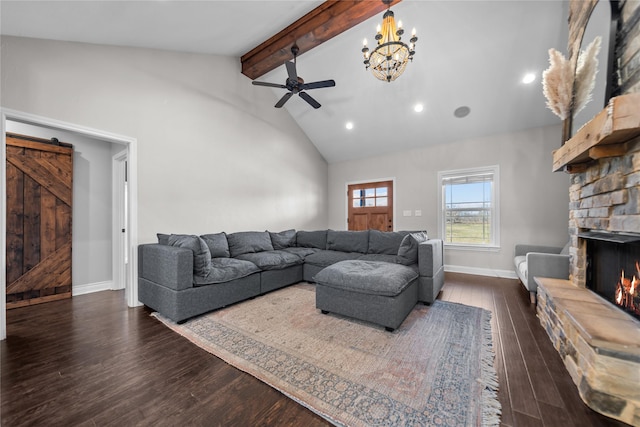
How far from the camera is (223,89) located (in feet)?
13.5

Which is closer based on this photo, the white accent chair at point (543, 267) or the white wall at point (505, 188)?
the white accent chair at point (543, 267)

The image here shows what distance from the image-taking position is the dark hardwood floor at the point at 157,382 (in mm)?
1289

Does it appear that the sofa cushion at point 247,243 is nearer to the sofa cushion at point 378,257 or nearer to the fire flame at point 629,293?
the sofa cushion at point 378,257

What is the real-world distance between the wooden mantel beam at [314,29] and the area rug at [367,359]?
140 inches

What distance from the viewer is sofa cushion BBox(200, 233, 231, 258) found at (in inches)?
136

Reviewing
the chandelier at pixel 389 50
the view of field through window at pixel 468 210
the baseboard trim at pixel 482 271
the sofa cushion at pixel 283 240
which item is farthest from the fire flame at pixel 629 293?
the sofa cushion at pixel 283 240

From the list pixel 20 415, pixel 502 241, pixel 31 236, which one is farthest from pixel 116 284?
pixel 502 241

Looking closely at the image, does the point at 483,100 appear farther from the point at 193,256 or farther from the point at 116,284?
the point at 116,284

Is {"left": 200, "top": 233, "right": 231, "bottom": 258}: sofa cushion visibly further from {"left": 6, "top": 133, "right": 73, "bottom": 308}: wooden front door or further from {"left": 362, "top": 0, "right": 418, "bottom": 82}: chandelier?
{"left": 362, "top": 0, "right": 418, "bottom": 82}: chandelier

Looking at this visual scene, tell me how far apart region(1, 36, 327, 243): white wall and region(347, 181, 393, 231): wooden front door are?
165 cm

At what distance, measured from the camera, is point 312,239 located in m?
4.69

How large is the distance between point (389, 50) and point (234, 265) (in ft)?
9.70

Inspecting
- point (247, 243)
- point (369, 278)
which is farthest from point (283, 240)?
point (369, 278)

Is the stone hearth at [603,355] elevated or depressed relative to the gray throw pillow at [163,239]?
depressed
